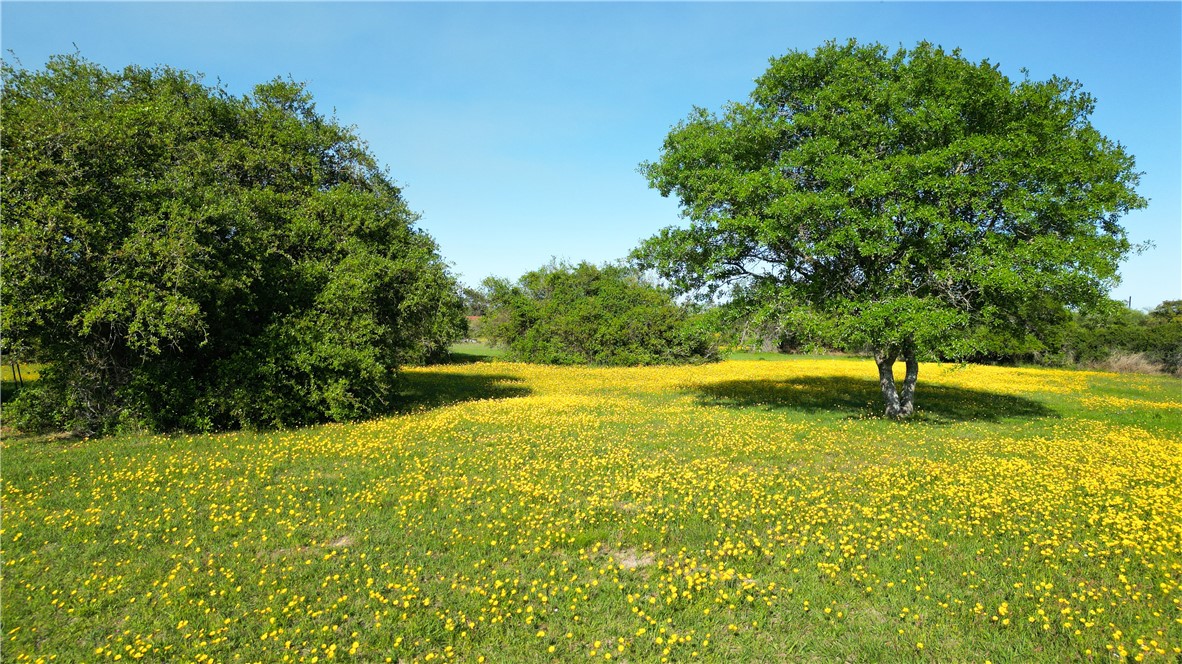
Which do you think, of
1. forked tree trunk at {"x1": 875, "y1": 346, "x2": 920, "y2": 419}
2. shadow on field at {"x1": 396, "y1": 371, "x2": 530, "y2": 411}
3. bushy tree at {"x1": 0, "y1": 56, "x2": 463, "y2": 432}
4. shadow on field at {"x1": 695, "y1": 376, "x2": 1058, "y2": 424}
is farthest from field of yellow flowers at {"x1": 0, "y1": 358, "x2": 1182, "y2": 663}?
shadow on field at {"x1": 396, "y1": 371, "x2": 530, "y2": 411}

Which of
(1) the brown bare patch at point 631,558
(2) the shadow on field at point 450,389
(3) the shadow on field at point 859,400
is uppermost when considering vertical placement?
(3) the shadow on field at point 859,400

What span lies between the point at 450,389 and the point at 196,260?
526 inches

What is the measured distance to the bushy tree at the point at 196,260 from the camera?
12.4 meters

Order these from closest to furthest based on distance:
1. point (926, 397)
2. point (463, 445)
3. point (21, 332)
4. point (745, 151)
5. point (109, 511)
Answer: point (109, 511) < point (21, 332) < point (463, 445) < point (745, 151) < point (926, 397)

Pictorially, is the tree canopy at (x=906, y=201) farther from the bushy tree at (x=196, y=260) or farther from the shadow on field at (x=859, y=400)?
the bushy tree at (x=196, y=260)

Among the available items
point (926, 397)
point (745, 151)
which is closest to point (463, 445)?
point (745, 151)

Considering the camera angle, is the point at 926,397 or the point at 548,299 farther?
the point at 548,299

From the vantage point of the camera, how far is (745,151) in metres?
18.5

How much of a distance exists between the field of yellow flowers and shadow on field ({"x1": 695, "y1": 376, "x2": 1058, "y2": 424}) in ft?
13.8

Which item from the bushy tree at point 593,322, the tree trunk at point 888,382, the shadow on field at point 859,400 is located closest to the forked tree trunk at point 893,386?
the tree trunk at point 888,382

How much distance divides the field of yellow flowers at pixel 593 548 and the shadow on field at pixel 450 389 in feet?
22.2

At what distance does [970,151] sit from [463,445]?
52.2ft

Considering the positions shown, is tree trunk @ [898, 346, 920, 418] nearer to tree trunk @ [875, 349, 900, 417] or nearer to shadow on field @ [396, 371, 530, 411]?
tree trunk @ [875, 349, 900, 417]

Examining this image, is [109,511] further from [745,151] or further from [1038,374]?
[1038,374]
